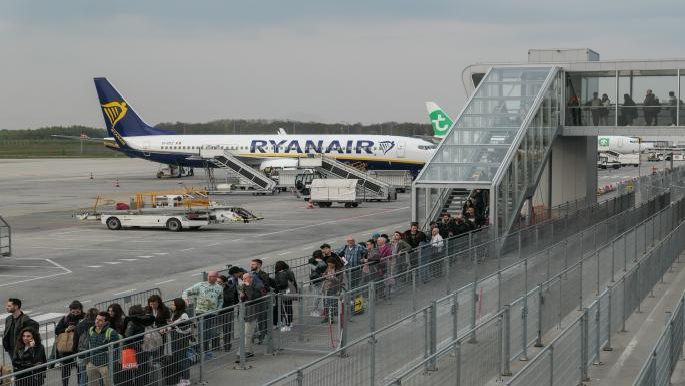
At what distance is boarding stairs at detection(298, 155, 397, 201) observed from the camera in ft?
194

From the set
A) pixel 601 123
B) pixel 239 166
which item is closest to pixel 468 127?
pixel 601 123

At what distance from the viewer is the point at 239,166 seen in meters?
66.4

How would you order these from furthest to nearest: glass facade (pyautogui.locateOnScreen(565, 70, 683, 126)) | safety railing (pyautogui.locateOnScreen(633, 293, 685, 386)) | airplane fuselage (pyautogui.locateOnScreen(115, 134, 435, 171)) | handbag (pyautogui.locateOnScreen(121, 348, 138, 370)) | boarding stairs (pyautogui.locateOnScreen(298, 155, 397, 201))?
1. airplane fuselage (pyautogui.locateOnScreen(115, 134, 435, 171))
2. boarding stairs (pyautogui.locateOnScreen(298, 155, 397, 201))
3. glass facade (pyautogui.locateOnScreen(565, 70, 683, 126))
4. handbag (pyautogui.locateOnScreen(121, 348, 138, 370))
5. safety railing (pyautogui.locateOnScreen(633, 293, 685, 386))

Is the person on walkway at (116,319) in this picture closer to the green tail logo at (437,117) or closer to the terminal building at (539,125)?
the terminal building at (539,125)

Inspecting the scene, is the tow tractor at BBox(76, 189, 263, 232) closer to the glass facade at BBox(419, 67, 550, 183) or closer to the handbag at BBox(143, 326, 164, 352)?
the glass facade at BBox(419, 67, 550, 183)

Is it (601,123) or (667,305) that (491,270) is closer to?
(667,305)

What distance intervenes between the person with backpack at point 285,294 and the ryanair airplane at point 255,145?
1994 inches

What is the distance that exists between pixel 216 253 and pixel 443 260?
567 inches

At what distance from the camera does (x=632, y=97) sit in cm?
3916

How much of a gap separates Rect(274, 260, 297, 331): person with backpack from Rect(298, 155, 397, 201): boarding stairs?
39778mm

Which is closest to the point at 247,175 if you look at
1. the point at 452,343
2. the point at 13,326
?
the point at 13,326

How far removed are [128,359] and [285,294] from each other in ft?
13.5

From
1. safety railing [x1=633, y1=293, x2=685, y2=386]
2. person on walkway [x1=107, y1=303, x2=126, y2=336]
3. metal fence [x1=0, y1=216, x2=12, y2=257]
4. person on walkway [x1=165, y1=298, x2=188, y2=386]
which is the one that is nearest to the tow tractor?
metal fence [x1=0, y1=216, x2=12, y2=257]

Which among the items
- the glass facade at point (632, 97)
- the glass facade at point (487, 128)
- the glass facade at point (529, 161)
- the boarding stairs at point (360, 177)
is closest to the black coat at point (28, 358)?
the glass facade at point (529, 161)
